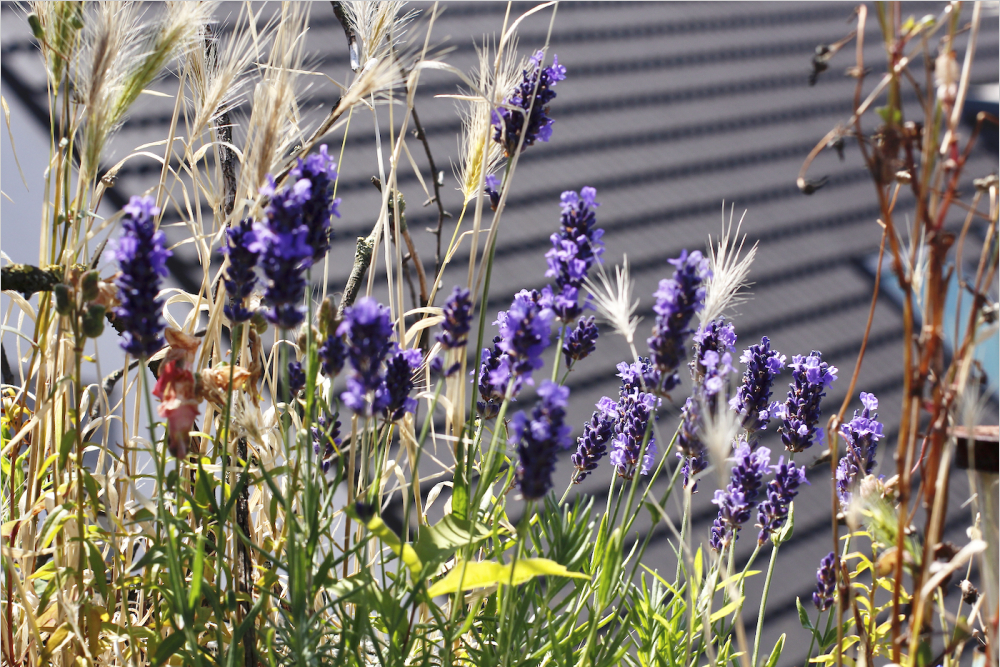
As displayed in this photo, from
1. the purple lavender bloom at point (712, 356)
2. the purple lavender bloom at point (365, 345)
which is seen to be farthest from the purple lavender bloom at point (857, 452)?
the purple lavender bloom at point (365, 345)

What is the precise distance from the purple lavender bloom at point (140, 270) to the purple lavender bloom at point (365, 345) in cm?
15

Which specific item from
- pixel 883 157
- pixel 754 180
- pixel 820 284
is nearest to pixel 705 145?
pixel 754 180

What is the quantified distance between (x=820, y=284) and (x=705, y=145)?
38.0 inches

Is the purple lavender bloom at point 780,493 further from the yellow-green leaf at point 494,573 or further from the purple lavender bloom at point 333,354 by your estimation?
the purple lavender bloom at point 333,354

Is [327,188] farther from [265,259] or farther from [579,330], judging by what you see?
[579,330]

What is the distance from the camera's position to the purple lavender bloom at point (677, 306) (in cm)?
58

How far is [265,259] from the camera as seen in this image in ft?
1.66

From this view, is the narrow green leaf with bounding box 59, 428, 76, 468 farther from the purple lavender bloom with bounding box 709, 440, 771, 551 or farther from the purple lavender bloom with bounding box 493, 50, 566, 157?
the purple lavender bloom with bounding box 709, 440, 771, 551

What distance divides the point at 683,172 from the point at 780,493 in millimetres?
3114

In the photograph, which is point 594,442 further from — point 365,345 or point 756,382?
point 365,345

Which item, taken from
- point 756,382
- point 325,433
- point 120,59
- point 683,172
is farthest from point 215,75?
point 683,172

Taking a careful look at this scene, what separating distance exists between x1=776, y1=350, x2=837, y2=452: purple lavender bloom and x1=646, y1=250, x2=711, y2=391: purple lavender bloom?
255mm

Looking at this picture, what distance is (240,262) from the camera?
1.79ft

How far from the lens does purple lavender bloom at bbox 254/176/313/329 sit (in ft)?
1.65
